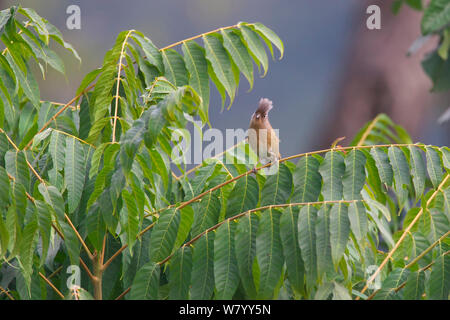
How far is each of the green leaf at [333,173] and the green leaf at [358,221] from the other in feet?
0.33

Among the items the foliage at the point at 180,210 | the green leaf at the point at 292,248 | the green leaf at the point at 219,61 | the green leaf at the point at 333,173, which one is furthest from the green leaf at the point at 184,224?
the green leaf at the point at 219,61

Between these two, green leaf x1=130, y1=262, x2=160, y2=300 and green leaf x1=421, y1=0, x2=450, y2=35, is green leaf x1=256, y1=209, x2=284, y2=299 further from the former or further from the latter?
green leaf x1=421, y1=0, x2=450, y2=35

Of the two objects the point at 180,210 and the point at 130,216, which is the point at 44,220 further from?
the point at 180,210

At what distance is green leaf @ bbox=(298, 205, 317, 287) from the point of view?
1312mm

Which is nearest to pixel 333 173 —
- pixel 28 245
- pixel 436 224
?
pixel 436 224

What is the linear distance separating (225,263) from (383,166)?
0.54 metres

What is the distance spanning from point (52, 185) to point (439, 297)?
3.56 feet

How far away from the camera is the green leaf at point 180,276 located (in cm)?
142

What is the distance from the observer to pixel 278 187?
1.50 m

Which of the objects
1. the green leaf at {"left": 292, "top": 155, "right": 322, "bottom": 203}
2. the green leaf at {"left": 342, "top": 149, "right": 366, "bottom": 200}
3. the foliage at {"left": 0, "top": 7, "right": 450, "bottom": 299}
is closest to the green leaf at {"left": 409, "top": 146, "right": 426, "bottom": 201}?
the foliage at {"left": 0, "top": 7, "right": 450, "bottom": 299}

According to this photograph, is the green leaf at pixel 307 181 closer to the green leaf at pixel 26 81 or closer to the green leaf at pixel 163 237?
the green leaf at pixel 163 237
